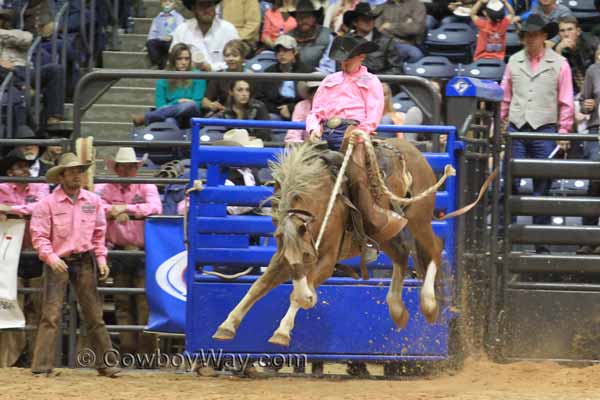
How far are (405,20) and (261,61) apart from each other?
1800 mm

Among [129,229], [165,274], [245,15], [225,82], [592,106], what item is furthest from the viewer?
[245,15]

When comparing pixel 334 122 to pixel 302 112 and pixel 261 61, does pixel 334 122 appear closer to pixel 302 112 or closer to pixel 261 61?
pixel 302 112

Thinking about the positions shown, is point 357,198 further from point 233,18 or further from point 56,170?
point 233,18

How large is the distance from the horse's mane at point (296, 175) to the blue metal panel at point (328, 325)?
118 cm

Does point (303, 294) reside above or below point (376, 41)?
below

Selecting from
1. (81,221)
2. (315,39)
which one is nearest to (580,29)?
(315,39)

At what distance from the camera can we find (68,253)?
10.4 meters

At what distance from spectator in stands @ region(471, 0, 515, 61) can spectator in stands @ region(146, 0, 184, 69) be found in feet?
11.4

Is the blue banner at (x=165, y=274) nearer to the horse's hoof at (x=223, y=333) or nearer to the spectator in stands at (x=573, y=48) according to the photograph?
the horse's hoof at (x=223, y=333)

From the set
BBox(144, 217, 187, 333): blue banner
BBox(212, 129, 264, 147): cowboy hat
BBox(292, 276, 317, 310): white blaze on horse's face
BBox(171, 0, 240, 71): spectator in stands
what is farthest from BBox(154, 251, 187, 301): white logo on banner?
BBox(171, 0, 240, 71): spectator in stands

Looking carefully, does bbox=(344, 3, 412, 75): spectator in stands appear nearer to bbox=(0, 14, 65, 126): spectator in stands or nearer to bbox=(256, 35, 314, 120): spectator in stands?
bbox=(256, 35, 314, 120): spectator in stands

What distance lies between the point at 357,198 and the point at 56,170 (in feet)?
8.08

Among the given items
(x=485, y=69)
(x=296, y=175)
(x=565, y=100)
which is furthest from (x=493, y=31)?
(x=296, y=175)

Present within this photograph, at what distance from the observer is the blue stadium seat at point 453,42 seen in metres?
15.0
